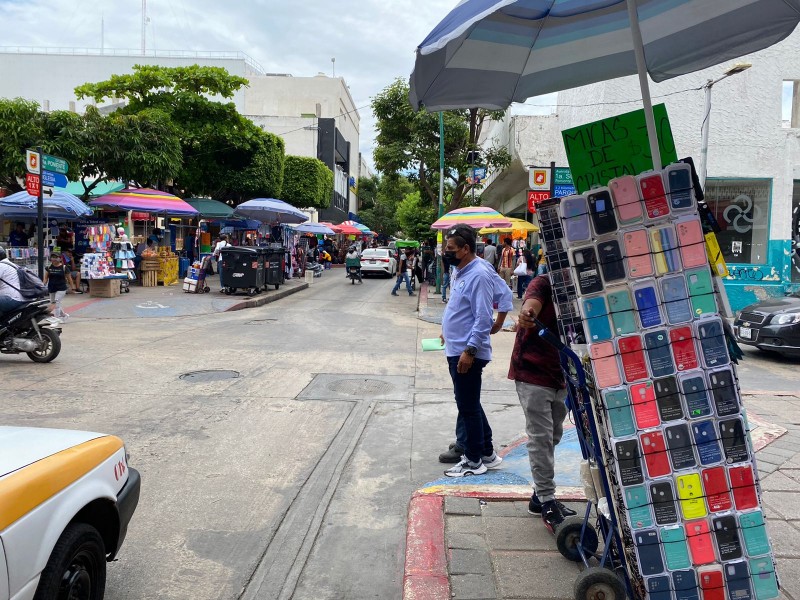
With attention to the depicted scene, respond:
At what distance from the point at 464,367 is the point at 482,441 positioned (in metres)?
0.83

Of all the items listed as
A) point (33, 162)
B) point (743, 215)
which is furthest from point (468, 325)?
point (743, 215)

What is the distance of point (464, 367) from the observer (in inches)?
175

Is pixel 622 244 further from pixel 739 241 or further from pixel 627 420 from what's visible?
pixel 739 241

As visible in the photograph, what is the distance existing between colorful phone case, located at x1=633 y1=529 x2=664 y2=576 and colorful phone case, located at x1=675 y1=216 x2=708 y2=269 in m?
1.16

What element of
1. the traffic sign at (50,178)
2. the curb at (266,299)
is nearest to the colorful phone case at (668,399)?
the traffic sign at (50,178)

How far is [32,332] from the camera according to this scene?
347 inches

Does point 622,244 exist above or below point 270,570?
above

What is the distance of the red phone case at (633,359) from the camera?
8.79 ft

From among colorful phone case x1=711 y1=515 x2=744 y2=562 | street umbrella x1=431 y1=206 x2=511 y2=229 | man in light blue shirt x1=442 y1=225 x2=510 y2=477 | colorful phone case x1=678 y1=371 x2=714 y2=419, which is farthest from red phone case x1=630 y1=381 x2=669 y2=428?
street umbrella x1=431 y1=206 x2=511 y2=229

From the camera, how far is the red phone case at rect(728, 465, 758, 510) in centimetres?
268

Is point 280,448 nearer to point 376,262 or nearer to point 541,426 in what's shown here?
point 541,426

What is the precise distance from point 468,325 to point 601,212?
2.07m

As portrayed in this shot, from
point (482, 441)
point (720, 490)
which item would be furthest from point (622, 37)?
point (482, 441)

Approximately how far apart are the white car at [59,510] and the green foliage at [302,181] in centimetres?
3688
